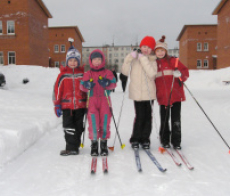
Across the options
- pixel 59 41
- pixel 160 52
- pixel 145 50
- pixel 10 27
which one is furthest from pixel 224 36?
pixel 145 50

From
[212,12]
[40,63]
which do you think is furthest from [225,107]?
[212,12]

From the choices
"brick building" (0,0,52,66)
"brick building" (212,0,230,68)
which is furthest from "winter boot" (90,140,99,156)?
"brick building" (212,0,230,68)

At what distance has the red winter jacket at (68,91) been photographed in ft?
11.8

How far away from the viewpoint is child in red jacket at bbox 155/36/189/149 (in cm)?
375

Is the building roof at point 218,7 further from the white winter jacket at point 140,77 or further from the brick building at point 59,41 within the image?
the white winter jacket at point 140,77

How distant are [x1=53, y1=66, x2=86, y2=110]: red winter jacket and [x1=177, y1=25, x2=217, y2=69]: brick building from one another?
118 ft

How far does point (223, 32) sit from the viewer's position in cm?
2738

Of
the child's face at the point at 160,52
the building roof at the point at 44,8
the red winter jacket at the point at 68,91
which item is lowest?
the red winter jacket at the point at 68,91

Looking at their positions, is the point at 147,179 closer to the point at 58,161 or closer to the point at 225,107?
the point at 58,161

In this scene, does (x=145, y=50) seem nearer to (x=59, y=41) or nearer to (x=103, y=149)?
(x=103, y=149)

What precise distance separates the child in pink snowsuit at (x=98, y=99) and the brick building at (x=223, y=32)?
2642 cm

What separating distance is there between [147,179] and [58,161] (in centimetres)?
136

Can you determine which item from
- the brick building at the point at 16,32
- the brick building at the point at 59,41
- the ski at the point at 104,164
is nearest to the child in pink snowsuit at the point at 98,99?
the ski at the point at 104,164

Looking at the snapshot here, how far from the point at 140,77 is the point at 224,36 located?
2740cm
